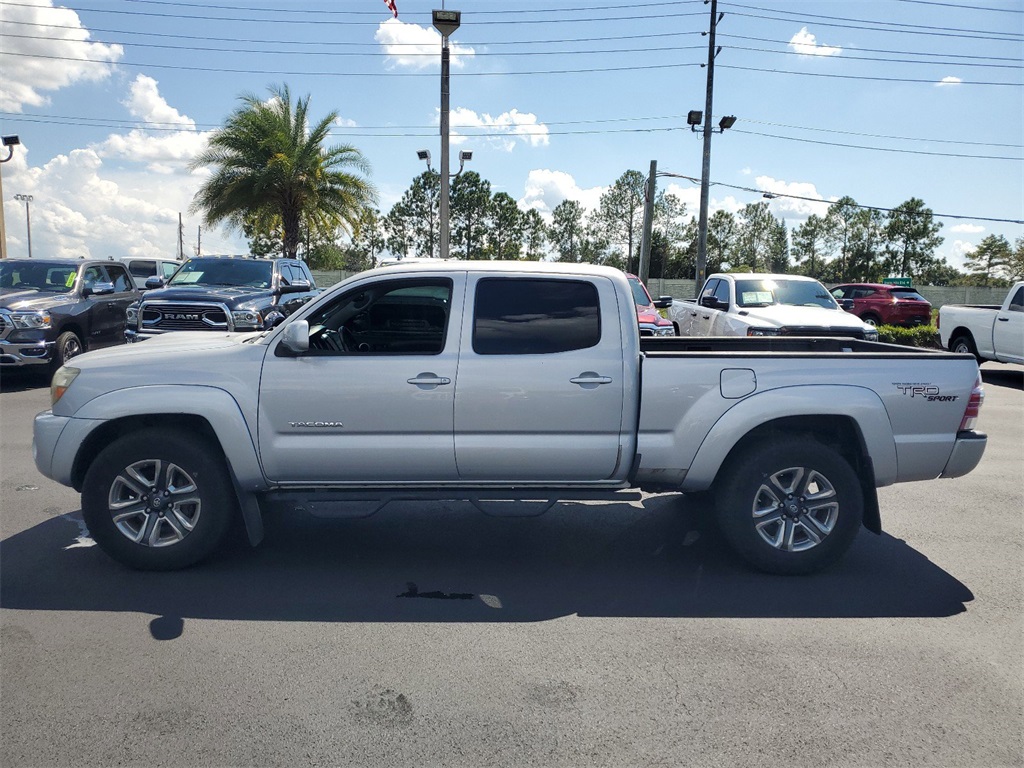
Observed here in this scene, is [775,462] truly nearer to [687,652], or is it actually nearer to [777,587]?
[777,587]

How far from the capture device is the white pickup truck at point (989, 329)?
14.5 meters


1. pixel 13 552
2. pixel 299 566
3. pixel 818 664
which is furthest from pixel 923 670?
pixel 13 552

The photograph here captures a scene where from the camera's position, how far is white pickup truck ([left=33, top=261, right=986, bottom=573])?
4922mm

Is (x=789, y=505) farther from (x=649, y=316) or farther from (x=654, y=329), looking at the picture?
(x=649, y=316)

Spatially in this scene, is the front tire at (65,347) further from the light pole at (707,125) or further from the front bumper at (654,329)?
the light pole at (707,125)

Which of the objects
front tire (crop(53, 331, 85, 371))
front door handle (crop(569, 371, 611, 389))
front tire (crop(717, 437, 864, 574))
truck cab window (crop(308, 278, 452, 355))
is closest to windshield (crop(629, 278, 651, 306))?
front tire (crop(53, 331, 85, 371))

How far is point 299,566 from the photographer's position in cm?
518

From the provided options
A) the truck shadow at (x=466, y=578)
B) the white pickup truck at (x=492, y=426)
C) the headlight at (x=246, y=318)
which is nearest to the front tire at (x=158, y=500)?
the white pickup truck at (x=492, y=426)

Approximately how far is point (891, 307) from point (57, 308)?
24779 millimetres

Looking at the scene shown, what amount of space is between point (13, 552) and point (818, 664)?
4866mm

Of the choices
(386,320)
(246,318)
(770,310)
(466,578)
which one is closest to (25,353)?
(246,318)

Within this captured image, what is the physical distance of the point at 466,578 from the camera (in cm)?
500

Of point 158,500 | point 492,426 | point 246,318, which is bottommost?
point 158,500

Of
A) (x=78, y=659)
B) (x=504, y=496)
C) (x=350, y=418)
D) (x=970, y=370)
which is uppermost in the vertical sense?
(x=970, y=370)
